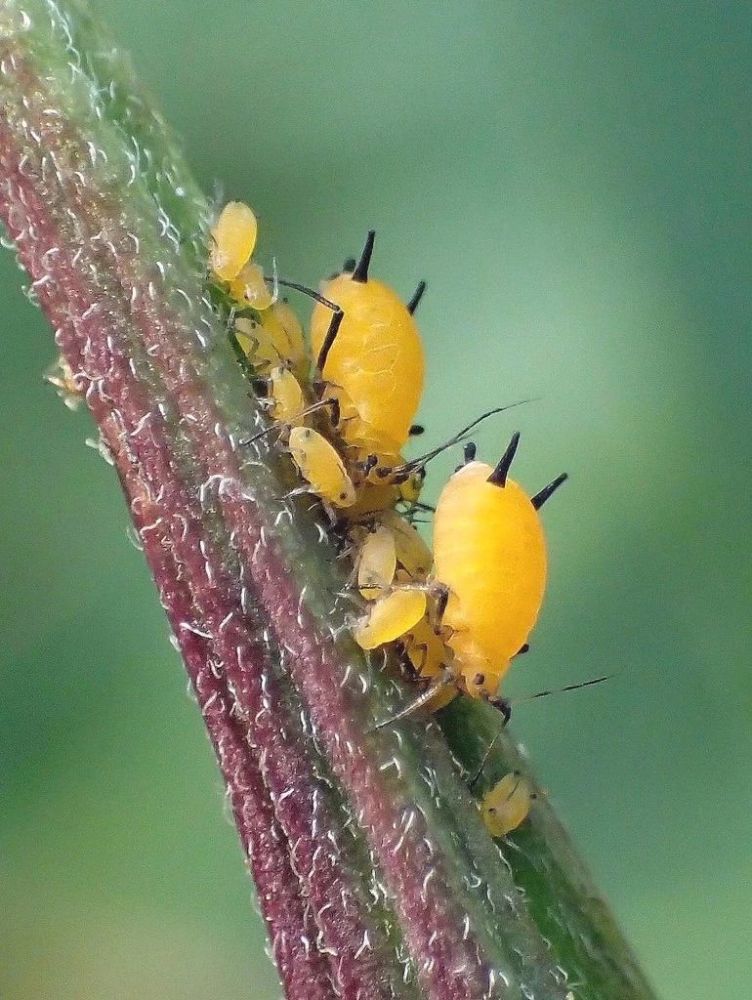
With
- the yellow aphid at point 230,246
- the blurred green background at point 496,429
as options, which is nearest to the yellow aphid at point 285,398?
the yellow aphid at point 230,246

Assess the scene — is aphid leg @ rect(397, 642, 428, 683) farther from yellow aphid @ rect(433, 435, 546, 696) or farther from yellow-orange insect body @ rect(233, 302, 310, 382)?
yellow-orange insect body @ rect(233, 302, 310, 382)

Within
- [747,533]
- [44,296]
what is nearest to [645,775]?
[747,533]

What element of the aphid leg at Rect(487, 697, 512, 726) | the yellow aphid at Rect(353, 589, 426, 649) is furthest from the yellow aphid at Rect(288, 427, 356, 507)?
the aphid leg at Rect(487, 697, 512, 726)

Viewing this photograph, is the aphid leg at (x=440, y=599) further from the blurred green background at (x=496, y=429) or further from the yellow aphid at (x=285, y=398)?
the blurred green background at (x=496, y=429)

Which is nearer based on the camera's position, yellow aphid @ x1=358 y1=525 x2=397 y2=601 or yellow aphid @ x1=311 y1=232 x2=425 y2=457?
yellow aphid @ x1=358 y1=525 x2=397 y2=601

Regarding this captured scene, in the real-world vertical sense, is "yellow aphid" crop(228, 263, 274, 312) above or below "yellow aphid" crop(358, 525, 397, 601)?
above

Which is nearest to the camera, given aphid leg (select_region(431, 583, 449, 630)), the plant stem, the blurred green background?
the plant stem

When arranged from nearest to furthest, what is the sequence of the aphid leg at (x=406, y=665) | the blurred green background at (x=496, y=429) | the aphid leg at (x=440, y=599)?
the aphid leg at (x=406, y=665), the aphid leg at (x=440, y=599), the blurred green background at (x=496, y=429)

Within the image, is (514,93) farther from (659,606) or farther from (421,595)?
(421,595)
